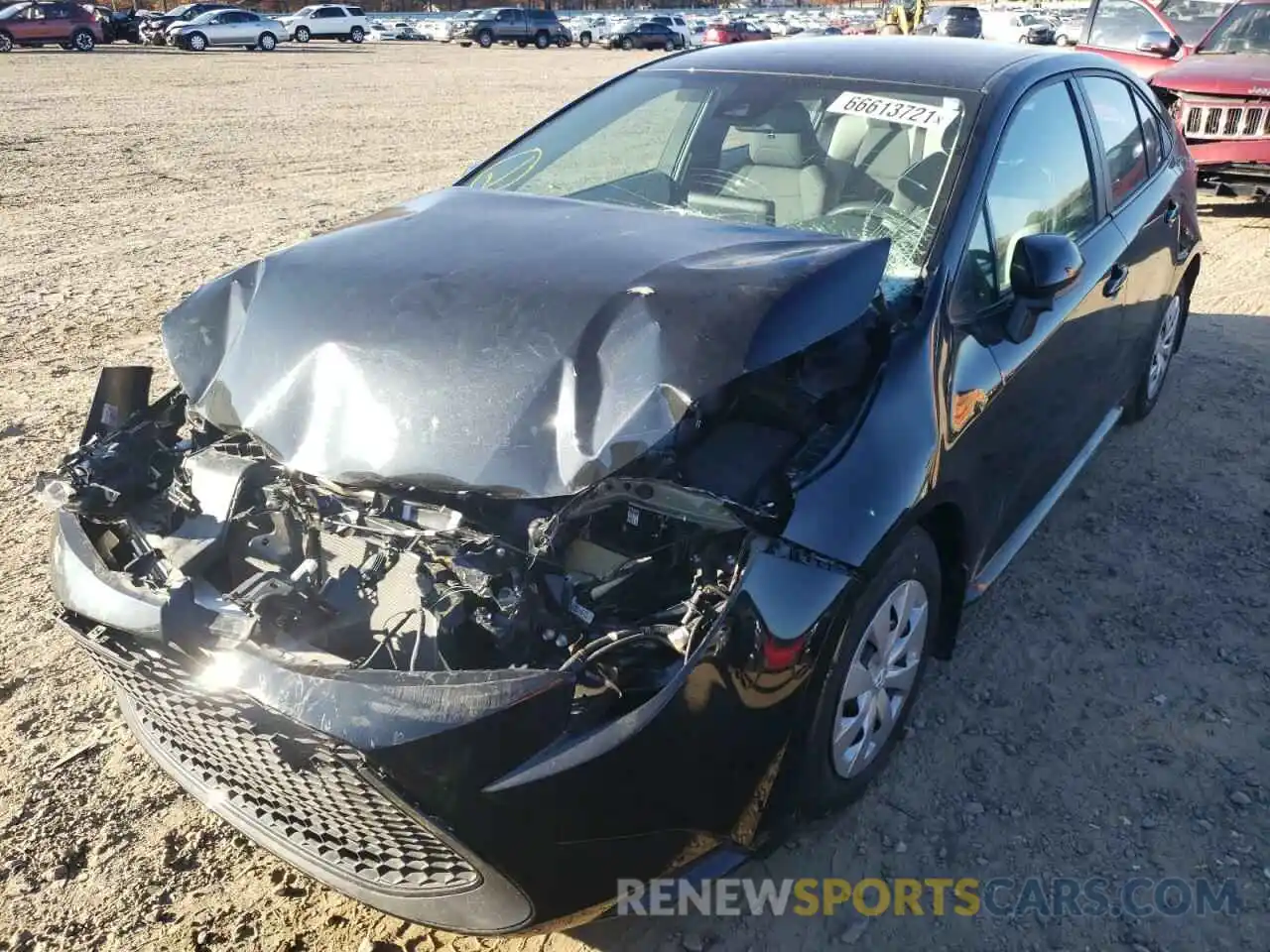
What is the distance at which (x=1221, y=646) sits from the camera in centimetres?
339

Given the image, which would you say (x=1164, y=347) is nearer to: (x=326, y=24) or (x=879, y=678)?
(x=879, y=678)

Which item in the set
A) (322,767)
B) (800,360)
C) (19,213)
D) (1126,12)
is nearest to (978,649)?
(800,360)

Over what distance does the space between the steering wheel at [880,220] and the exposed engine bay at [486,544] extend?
494mm

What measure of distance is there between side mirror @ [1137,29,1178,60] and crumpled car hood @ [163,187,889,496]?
9.23 meters

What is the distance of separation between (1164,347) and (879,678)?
3.40 meters

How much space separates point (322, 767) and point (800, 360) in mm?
1459

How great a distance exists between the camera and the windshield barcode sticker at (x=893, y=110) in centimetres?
312

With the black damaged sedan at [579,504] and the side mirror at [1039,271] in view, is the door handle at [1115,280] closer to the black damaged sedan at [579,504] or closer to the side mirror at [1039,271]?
the black damaged sedan at [579,504]

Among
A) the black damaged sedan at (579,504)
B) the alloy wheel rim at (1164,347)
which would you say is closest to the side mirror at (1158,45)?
the alloy wheel rim at (1164,347)

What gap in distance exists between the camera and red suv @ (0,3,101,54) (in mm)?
32281

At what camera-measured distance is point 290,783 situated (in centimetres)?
201

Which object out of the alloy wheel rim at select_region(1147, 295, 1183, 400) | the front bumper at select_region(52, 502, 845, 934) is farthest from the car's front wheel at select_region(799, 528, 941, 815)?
the alloy wheel rim at select_region(1147, 295, 1183, 400)

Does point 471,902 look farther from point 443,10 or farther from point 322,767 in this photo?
point 443,10

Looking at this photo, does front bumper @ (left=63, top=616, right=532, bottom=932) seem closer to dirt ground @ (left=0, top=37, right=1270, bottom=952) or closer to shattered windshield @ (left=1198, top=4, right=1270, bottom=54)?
dirt ground @ (left=0, top=37, right=1270, bottom=952)
